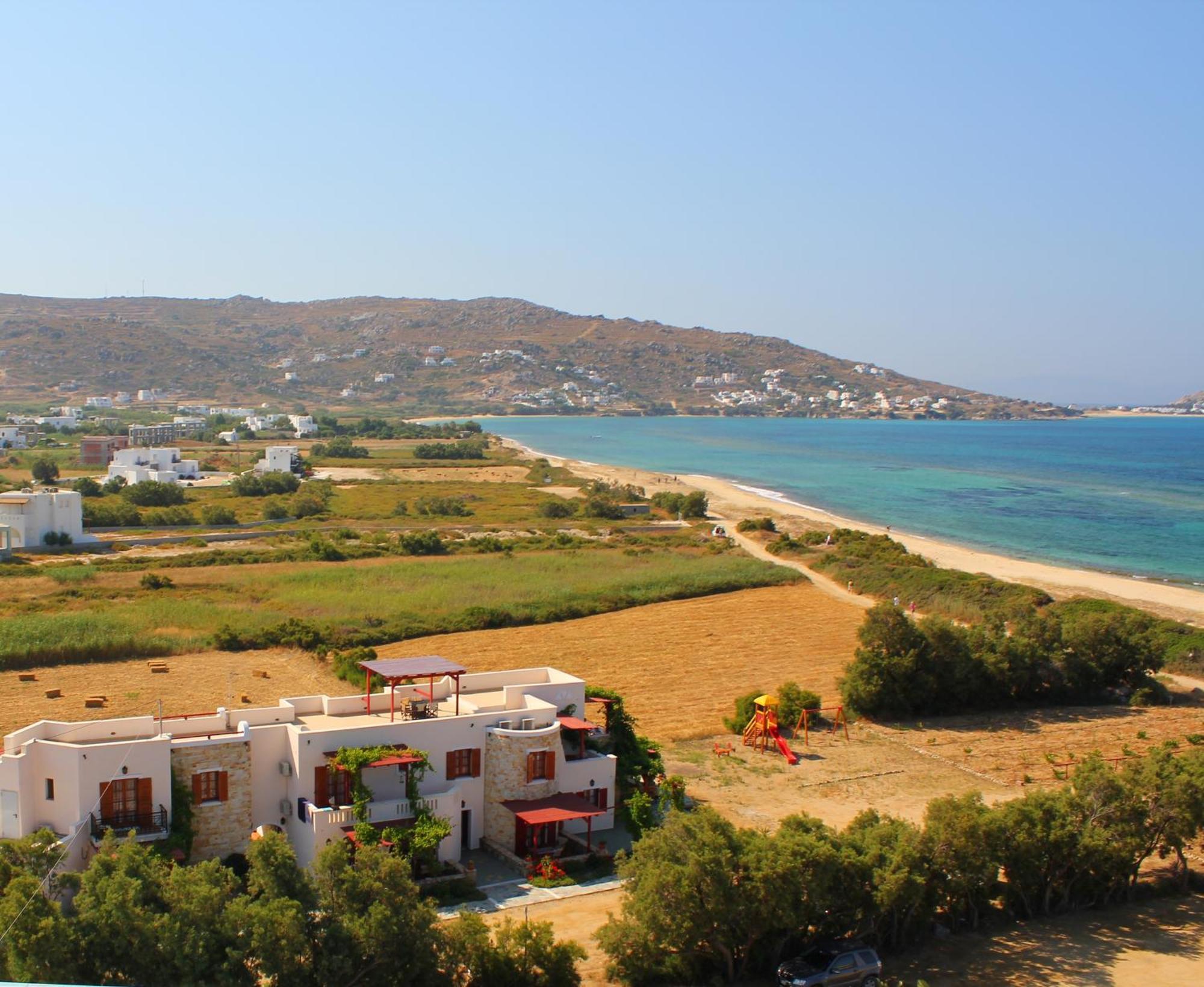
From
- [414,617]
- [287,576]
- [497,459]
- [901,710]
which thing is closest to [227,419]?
[497,459]

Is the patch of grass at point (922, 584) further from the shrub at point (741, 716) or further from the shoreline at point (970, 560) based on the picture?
the shrub at point (741, 716)

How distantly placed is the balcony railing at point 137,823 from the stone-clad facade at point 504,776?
4827 mm

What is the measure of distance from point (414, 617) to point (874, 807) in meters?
17.6

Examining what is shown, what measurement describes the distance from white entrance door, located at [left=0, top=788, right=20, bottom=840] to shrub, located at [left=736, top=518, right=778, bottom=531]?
4661 centimetres

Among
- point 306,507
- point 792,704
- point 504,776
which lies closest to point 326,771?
point 504,776

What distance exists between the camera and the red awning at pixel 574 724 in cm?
1873

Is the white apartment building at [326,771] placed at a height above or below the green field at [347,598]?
above

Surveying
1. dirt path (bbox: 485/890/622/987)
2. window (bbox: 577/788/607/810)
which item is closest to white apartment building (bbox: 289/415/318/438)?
window (bbox: 577/788/607/810)

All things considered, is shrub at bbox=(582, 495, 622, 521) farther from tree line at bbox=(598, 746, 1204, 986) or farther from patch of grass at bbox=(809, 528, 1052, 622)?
tree line at bbox=(598, 746, 1204, 986)

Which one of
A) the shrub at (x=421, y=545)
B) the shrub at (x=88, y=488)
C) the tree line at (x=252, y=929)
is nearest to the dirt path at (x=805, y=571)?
the shrub at (x=421, y=545)

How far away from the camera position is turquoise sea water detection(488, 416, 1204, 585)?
197ft

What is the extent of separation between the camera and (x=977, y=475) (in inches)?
4011

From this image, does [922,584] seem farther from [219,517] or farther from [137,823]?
[219,517]

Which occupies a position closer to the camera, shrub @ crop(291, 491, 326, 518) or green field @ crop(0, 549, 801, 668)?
green field @ crop(0, 549, 801, 668)
